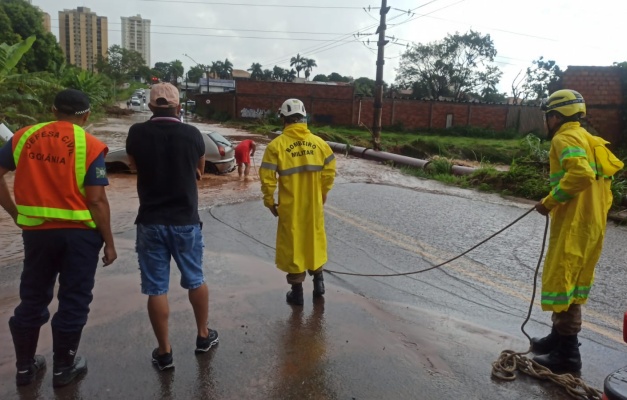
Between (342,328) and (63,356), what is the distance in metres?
2.06

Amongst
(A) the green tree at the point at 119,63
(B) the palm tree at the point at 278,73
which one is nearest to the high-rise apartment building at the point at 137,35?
(A) the green tree at the point at 119,63

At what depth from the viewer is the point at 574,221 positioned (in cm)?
346

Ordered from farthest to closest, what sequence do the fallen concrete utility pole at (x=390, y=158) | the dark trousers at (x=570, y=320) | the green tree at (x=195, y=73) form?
the green tree at (x=195, y=73) → the fallen concrete utility pole at (x=390, y=158) → the dark trousers at (x=570, y=320)

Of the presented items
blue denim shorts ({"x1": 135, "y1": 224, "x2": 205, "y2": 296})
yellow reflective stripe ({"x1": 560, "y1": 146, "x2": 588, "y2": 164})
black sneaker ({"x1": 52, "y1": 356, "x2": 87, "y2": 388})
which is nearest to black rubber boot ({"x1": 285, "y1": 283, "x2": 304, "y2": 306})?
blue denim shorts ({"x1": 135, "y1": 224, "x2": 205, "y2": 296})

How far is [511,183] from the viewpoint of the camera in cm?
1206

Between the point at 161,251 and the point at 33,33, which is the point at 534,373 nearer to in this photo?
the point at 161,251

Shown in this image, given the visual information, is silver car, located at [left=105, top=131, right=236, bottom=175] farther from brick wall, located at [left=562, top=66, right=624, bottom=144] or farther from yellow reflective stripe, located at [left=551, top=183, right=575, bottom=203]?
yellow reflective stripe, located at [left=551, top=183, right=575, bottom=203]

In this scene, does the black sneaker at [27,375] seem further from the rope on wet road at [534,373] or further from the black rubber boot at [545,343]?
the black rubber boot at [545,343]

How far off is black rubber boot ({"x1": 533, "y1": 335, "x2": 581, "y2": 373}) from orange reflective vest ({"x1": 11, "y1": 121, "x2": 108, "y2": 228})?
132 inches

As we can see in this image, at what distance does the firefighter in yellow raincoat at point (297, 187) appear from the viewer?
4336 millimetres

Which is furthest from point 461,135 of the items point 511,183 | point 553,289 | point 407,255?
point 553,289

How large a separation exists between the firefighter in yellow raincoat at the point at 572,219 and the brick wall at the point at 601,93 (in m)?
12.1

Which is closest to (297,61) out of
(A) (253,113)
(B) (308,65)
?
(B) (308,65)

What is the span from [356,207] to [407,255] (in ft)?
10.2
